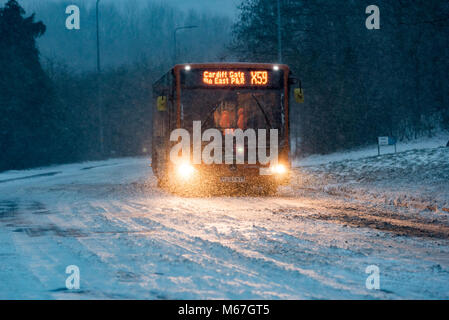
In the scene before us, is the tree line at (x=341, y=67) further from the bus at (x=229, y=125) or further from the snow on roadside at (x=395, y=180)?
the bus at (x=229, y=125)

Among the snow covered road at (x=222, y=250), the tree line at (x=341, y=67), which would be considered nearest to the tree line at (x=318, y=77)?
the tree line at (x=341, y=67)

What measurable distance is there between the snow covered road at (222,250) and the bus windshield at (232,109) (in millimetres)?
3085

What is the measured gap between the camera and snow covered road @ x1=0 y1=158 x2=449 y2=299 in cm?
648

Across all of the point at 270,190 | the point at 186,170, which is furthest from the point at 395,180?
the point at 186,170

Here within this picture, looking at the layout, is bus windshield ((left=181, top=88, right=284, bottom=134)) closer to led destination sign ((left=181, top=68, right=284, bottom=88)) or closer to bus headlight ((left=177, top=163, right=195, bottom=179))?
led destination sign ((left=181, top=68, right=284, bottom=88))

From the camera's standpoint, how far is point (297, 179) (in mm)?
25844

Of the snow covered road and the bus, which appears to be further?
the bus

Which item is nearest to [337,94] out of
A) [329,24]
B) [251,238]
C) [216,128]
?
[329,24]

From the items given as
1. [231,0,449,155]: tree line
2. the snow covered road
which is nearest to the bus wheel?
the snow covered road

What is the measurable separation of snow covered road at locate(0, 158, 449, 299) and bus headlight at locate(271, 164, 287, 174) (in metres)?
2.66

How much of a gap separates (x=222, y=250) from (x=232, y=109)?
10.2 m

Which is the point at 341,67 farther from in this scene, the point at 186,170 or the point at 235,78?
the point at 186,170
